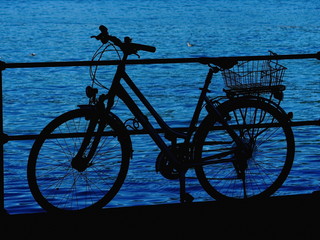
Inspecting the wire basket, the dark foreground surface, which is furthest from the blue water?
the wire basket

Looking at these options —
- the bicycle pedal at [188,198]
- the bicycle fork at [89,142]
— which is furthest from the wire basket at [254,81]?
the bicycle fork at [89,142]

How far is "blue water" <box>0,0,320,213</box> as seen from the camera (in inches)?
489

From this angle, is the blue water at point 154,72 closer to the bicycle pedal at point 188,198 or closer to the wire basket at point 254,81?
the bicycle pedal at point 188,198

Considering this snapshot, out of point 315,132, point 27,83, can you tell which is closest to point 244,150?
point 315,132

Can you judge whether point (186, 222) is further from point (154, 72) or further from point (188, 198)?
point (154, 72)

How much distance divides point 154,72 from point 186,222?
27.6 meters

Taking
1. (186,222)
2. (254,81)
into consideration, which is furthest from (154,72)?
(186,222)

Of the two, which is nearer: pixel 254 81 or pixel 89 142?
pixel 89 142

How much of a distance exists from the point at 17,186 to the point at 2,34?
37.4 metres

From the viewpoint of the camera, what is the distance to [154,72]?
31672 millimetres

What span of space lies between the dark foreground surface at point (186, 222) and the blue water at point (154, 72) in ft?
19.7

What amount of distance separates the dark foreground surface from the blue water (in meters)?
6.00

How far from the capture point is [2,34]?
4756 cm

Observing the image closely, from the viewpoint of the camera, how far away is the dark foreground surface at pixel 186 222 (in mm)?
3959
